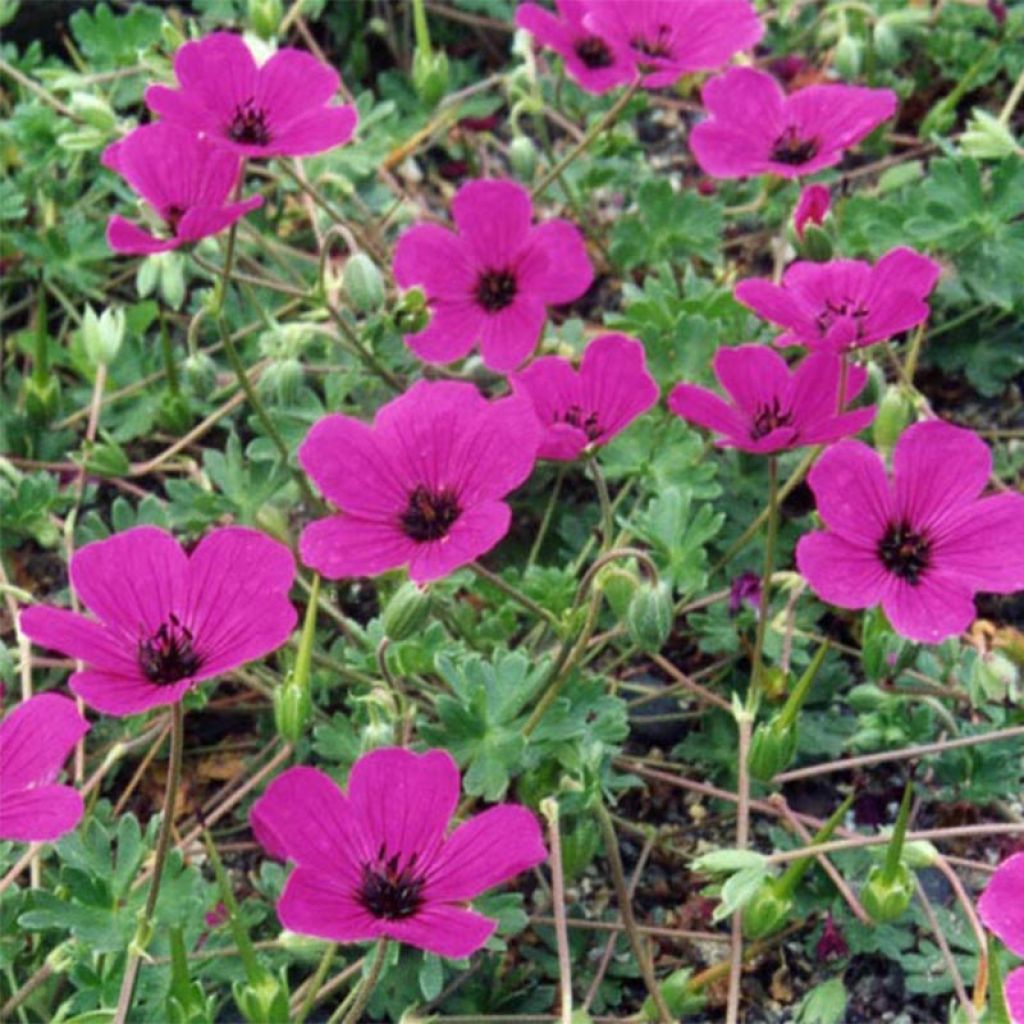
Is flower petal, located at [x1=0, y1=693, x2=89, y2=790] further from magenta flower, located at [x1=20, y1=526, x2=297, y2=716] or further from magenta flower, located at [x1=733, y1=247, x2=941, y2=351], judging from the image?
magenta flower, located at [x1=733, y1=247, x2=941, y2=351]

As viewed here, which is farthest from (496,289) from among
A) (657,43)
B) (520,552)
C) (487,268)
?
(657,43)

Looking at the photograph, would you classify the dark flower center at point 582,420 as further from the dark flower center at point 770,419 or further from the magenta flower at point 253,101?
the magenta flower at point 253,101

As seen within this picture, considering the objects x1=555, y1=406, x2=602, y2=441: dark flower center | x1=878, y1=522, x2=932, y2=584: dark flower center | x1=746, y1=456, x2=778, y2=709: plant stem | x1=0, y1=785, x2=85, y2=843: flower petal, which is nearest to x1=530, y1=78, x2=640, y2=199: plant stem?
x1=555, y1=406, x2=602, y2=441: dark flower center

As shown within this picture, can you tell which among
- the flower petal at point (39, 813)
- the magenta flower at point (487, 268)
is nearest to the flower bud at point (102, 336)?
the magenta flower at point (487, 268)

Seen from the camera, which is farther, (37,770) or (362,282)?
(362,282)

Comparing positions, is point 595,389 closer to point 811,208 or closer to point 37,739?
point 811,208
